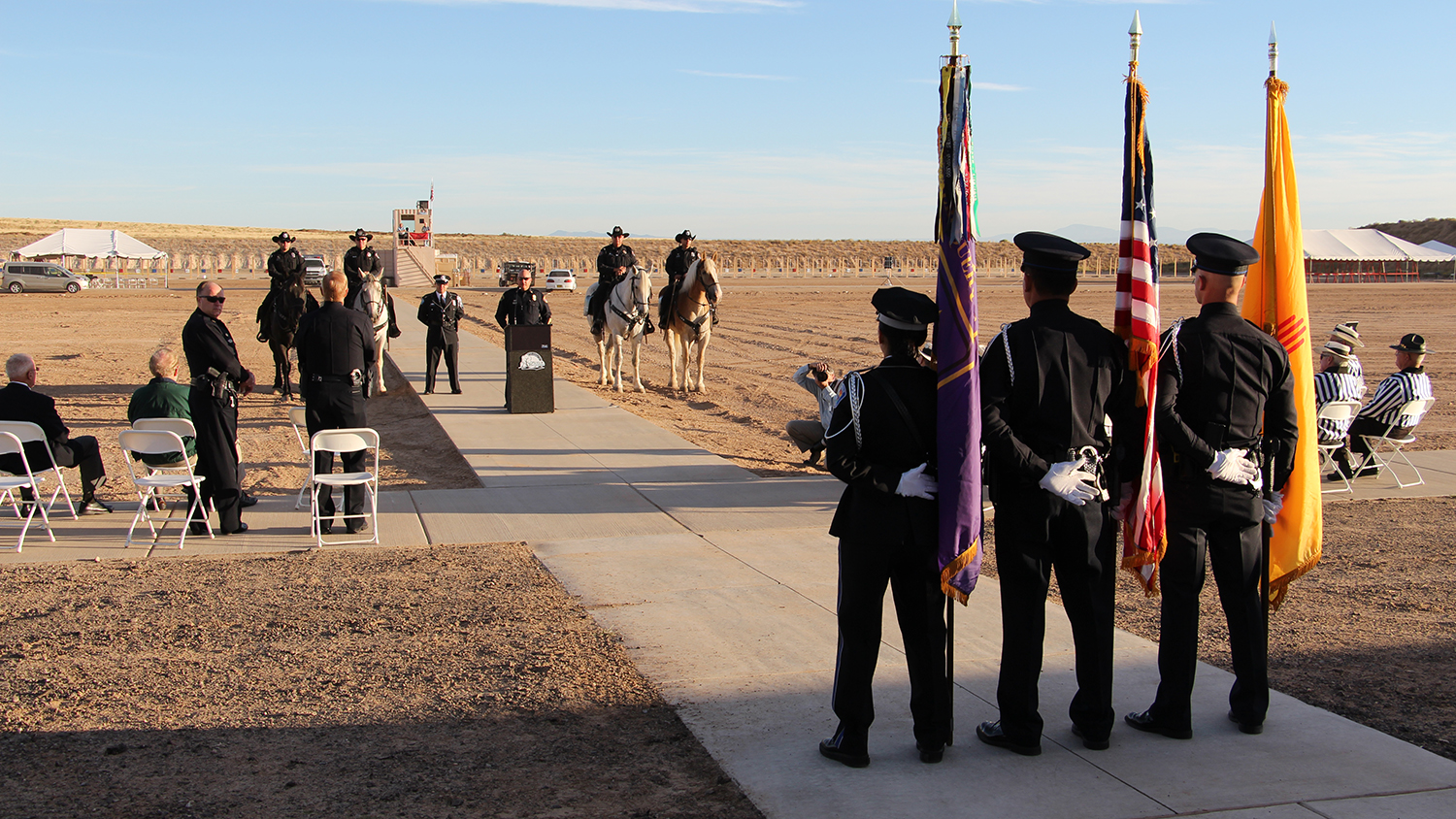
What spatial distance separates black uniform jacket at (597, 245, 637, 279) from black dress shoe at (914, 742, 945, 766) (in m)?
14.9

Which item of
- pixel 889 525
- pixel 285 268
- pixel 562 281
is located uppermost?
pixel 562 281

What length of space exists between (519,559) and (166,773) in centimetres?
361

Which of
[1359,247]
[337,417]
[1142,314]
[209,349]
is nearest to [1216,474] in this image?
[1142,314]

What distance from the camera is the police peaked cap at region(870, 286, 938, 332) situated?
4398 mm

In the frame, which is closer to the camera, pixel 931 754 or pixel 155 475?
pixel 931 754

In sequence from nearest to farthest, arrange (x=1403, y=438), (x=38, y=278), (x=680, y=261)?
(x=1403, y=438), (x=680, y=261), (x=38, y=278)

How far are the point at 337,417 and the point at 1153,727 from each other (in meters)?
6.51

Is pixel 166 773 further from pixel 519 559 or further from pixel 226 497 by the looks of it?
pixel 226 497

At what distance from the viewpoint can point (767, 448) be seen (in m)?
13.6

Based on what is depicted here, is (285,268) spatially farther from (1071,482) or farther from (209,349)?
(1071,482)

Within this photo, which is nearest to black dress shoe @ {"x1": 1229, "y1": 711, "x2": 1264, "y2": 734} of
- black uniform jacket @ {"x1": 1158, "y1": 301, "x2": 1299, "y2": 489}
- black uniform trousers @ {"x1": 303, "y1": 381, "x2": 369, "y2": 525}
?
black uniform jacket @ {"x1": 1158, "y1": 301, "x2": 1299, "y2": 489}

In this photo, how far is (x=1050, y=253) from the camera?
4496 millimetres

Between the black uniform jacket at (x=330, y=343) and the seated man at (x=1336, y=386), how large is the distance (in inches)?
335

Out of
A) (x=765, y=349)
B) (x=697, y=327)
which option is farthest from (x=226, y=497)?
(x=765, y=349)
